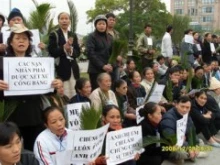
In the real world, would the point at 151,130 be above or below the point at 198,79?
below

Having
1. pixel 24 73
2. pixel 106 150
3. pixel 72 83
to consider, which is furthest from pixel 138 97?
pixel 24 73

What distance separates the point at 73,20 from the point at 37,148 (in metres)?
2.12

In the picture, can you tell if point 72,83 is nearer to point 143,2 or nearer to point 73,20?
point 73,20

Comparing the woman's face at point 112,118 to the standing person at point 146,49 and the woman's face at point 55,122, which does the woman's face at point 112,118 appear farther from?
the standing person at point 146,49

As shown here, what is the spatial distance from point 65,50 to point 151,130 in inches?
61.7

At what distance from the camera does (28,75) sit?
11.6 feet

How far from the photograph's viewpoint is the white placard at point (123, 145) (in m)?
3.77

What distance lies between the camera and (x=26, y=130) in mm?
3678

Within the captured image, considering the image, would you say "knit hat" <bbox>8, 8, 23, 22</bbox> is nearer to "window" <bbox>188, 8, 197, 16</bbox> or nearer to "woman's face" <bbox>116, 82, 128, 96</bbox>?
"woman's face" <bbox>116, 82, 128, 96</bbox>

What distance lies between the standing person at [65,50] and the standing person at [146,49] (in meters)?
2.74

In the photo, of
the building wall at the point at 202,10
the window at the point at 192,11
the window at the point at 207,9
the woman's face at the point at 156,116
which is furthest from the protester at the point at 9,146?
the window at the point at 192,11

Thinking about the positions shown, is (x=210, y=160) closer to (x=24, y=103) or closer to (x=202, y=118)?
(x=202, y=118)

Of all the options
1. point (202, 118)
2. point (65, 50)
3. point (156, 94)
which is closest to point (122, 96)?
point (156, 94)
